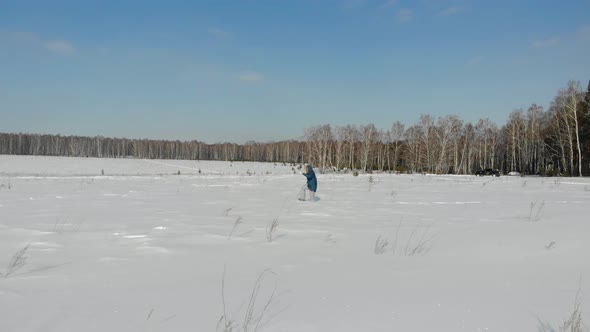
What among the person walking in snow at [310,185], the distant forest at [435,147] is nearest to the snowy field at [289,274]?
the person walking in snow at [310,185]

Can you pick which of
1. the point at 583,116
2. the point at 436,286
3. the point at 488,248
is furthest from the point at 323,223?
the point at 583,116

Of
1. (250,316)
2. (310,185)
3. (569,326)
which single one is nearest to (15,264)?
(250,316)

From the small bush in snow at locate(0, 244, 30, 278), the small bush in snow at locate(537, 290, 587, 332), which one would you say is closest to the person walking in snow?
the small bush in snow at locate(0, 244, 30, 278)

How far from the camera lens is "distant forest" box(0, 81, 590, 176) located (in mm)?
38312

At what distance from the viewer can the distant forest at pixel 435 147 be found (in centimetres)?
3831

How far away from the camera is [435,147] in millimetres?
53531

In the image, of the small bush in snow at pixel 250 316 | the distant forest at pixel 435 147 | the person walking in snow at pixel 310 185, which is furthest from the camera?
the distant forest at pixel 435 147

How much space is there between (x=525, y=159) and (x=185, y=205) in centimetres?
4764

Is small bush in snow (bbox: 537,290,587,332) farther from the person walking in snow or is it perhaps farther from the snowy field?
the person walking in snow

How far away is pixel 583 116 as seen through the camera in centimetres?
3628

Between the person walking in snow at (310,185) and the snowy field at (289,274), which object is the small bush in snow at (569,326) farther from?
the person walking in snow at (310,185)

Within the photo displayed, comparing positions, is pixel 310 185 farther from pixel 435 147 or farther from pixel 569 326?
pixel 435 147

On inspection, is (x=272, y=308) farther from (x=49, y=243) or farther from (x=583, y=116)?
(x=583, y=116)

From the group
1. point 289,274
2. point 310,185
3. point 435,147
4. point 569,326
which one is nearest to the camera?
point 569,326
